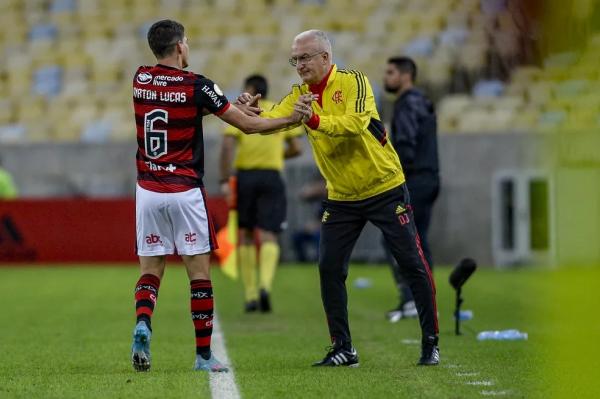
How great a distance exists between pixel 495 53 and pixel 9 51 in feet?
30.5

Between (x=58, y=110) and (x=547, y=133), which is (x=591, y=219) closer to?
(x=547, y=133)

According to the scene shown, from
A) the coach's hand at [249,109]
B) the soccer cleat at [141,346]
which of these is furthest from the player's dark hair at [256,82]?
the soccer cleat at [141,346]

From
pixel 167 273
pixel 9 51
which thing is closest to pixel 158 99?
pixel 167 273

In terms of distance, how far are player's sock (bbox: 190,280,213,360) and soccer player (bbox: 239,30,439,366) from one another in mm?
722

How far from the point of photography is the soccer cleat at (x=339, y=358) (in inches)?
305

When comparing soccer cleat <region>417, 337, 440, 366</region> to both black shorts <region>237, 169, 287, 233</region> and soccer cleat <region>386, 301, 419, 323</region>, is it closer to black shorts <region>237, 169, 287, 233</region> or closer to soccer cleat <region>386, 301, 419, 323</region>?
soccer cleat <region>386, 301, 419, 323</region>

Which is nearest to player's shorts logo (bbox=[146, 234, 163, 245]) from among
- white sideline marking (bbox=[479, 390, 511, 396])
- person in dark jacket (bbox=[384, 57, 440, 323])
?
white sideline marking (bbox=[479, 390, 511, 396])

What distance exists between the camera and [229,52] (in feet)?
78.0

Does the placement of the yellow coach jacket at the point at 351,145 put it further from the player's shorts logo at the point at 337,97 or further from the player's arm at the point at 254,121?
the player's arm at the point at 254,121

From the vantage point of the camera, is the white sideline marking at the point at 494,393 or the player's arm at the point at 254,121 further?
the player's arm at the point at 254,121

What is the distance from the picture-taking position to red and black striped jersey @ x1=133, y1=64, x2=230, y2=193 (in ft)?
23.9

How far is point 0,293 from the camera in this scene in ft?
48.7

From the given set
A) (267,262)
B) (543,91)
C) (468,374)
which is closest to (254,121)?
(543,91)

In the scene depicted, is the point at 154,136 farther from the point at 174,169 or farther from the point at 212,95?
the point at 212,95
